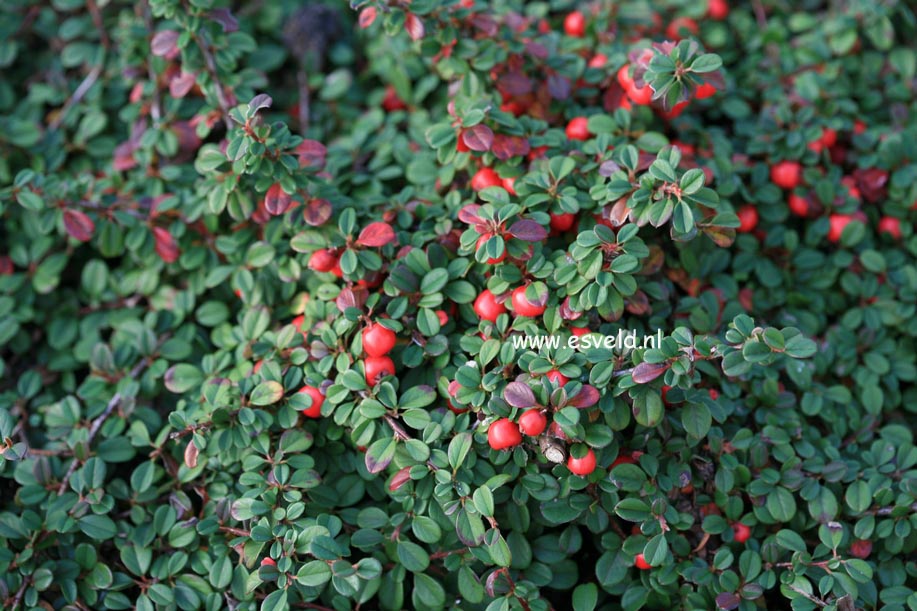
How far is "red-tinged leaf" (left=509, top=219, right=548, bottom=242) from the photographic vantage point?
69.5 inches

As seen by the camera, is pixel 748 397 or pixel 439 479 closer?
pixel 439 479

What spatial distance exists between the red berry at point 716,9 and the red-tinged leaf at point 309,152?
1.48 m

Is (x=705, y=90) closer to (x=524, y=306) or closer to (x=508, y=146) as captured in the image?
(x=508, y=146)

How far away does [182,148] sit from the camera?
2357mm

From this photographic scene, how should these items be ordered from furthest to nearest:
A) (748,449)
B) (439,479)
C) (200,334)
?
(200,334) < (748,449) < (439,479)

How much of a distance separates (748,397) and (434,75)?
4.32ft

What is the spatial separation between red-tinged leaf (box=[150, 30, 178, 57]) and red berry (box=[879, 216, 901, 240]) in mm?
2003

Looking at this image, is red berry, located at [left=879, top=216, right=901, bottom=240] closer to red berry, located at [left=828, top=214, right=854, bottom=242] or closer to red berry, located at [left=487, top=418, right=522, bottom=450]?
red berry, located at [left=828, top=214, right=854, bottom=242]

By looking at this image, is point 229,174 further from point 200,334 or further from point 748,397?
point 748,397

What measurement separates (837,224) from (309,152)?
144cm

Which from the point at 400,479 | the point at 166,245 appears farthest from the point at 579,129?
the point at 166,245

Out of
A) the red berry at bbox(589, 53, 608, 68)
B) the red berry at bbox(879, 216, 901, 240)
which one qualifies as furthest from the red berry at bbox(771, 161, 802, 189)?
the red berry at bbox(589, 53, 608, 68)

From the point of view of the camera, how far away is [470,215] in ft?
6.01

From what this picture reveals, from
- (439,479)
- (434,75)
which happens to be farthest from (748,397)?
(434,75)
